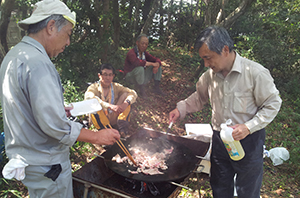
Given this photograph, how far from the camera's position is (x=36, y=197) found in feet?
6.50

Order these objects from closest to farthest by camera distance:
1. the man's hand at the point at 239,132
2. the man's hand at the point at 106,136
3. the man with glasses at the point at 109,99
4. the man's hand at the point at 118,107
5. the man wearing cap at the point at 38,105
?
the man wearing cap at the point at 38,105
the man's hand at the point at 106,136
the man's hand at the point at 239,132
the man's hand at the point at 118,107
the man with glasses at the point at 109,99

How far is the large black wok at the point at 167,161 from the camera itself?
257 cm

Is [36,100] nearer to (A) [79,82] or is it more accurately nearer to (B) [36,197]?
(B) [36,197]

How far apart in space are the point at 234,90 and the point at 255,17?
8.26 metres

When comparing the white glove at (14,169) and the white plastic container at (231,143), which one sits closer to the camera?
the white glove at (14,169)

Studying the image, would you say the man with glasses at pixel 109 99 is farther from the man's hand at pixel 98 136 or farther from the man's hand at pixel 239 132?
the man's hand at pixel 239 132

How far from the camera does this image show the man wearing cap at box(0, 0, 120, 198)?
63.7 inches

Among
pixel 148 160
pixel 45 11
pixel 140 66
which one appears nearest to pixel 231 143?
pixel 148 160

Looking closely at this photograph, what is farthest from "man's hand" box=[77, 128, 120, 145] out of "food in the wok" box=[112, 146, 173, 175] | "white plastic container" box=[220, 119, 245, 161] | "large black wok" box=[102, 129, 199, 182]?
"white plastic container" box=[220, 119, 245, 161]

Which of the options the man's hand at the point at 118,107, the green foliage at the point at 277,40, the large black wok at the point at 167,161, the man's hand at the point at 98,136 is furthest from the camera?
→ the green foliage at the point at 277,40

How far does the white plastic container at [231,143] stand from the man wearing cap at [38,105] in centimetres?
134

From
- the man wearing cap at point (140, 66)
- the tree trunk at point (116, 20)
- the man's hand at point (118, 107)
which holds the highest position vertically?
the tree trunk at point (116, 20)

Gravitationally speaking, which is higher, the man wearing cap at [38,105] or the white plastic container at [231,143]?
the man wearing cap at [38,105]

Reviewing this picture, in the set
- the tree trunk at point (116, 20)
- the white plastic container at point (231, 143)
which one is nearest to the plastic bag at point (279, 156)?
the white plastic container at point (231, 143)
